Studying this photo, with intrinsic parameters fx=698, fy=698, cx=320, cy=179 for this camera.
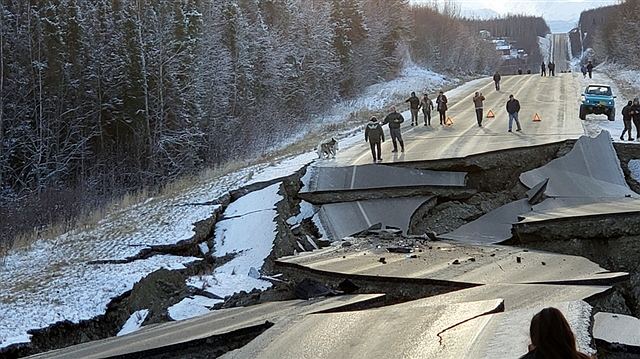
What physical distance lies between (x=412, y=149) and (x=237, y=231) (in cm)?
858

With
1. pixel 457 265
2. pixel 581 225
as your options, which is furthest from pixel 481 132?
pixel 457 265

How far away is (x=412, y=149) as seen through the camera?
1984cm

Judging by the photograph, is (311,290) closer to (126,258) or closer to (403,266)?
(403,266)

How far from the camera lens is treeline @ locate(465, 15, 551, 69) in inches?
6275

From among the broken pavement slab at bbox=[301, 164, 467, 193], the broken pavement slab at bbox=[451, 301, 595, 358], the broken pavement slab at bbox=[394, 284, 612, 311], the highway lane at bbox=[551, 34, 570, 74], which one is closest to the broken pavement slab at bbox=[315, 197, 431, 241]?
the broken pavement slab at bbox=[301, 164, 467, 193]

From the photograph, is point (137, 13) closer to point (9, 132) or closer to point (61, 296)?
point (9, 132)

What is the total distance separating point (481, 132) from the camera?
76.5ft

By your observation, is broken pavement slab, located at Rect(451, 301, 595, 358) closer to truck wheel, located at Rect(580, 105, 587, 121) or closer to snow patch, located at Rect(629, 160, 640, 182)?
snow patch, located at Rect(629, 160, 640, 182)

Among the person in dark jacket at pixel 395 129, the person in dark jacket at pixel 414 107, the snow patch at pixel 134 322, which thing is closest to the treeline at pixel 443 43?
the person in dark jacket at pixel 414 107

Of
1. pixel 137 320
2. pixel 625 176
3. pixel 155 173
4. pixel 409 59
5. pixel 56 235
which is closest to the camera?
pixel 137 320

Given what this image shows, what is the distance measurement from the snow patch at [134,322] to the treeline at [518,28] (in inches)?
6045

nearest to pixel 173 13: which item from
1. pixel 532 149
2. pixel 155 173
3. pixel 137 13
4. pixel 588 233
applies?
pixel 137 13

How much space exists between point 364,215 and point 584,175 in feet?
17.3

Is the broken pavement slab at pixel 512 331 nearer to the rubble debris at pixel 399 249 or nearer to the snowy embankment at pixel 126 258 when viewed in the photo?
the rubble debris at pixel 399 249
